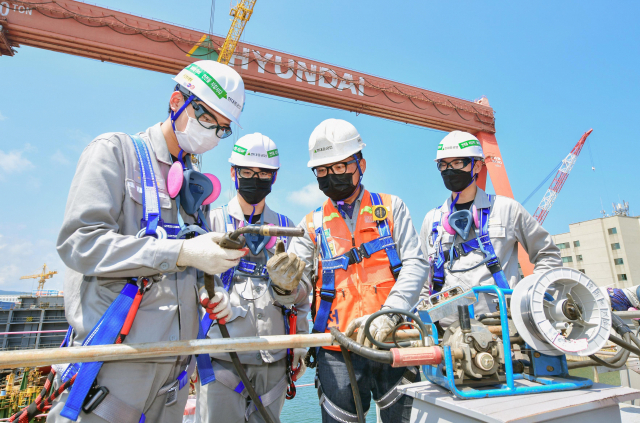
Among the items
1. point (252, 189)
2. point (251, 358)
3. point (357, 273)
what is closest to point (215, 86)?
point (252, 189)

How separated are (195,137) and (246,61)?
388 inches

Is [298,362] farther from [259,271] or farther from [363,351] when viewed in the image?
[363,351]

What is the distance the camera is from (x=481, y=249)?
257 centimetres

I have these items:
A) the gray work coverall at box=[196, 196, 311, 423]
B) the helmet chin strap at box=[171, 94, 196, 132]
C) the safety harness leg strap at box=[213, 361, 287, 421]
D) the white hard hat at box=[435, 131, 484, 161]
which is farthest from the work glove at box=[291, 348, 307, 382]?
the white hard hat at box=[435, 131, 484, 161]

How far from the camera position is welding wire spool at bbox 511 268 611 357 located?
54.9 inches

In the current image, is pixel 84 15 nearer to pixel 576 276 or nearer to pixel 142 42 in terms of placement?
pixel 142 42

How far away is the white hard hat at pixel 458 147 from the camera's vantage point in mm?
2975

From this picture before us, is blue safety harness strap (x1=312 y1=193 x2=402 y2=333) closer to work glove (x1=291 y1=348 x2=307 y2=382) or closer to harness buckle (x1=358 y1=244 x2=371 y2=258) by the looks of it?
harness buckle (x1=358 y1=244 x2=371 y2=258)

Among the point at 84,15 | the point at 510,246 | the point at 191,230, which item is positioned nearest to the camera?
the point at 191,230

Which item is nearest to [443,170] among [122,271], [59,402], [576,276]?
[576,276]

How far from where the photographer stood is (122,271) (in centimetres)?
133

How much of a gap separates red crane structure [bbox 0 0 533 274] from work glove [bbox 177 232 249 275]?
33.4ft

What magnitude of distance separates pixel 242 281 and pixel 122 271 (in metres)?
1.12

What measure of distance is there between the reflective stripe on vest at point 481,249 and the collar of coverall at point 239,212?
1.31 m
